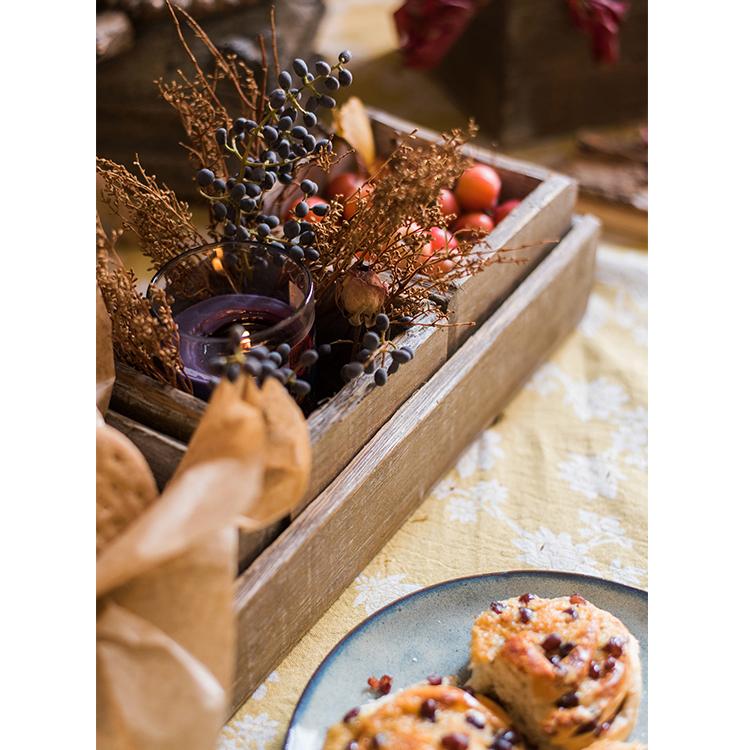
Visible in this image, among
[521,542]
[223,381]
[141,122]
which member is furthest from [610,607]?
[141,122]

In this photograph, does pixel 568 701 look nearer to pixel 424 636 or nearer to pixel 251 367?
pixel 424 636

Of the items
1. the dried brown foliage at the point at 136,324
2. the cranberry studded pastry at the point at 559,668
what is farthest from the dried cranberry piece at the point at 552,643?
the dried brown foliage at the point at 136,324

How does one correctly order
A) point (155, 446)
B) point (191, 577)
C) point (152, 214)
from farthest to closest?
point (152, 214)
point (155, 446)
point (191, 577)

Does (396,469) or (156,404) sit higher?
(156,404)

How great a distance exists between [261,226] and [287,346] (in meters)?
0.12

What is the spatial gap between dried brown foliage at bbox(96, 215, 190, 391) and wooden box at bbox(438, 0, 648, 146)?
0.79 metres

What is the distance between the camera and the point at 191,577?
58cm

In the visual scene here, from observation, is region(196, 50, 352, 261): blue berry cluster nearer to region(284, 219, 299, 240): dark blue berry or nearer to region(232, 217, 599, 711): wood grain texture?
region(284, 219, 299, 240): dark blue berry

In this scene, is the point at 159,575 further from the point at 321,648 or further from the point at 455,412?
the point at 455,412

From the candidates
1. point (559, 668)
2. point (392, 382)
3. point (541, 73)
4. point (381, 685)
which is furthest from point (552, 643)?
point (541, 73)

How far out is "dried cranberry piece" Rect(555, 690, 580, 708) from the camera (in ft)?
A: 2.09

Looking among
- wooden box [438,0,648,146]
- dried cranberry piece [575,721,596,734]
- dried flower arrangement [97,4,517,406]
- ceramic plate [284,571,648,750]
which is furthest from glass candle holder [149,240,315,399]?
wooden box [438,0,648,146]

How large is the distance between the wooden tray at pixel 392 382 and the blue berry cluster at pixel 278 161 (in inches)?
4.9

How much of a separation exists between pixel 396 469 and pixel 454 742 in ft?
0.81
